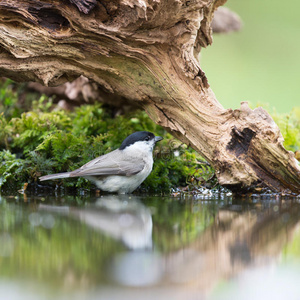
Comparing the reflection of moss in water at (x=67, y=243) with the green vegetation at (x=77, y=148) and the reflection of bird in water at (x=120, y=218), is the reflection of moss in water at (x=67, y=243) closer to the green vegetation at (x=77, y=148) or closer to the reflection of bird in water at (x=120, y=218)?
the reflection of bird in water at (x=120, y=218)

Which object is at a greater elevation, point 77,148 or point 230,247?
point 77,148

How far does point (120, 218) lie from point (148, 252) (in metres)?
1.01

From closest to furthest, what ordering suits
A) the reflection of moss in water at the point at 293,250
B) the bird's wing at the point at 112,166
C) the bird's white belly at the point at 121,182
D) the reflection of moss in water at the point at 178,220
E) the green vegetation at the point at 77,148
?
the reflection of moss in water at the point at 293,250
the reflection of moss in water at the point at 178,220
the bird's wing at the point at 112,166
the bird's white belly at the point at 121,182
the green vegetation at the point at 77,148

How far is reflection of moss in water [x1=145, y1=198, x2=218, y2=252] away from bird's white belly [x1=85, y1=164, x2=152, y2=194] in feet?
1.58

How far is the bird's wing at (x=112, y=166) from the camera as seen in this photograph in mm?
4754

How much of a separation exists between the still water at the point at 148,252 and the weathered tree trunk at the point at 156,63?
61 cm

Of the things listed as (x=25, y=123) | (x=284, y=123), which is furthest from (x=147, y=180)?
(x=284, y=123)

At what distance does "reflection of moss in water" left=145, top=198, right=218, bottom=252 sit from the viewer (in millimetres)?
2562

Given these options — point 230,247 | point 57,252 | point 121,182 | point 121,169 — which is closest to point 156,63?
point 121,169

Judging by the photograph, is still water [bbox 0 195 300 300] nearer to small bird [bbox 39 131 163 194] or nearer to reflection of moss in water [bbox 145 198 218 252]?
reflection of moss in water [bbox 145 198 218 252]

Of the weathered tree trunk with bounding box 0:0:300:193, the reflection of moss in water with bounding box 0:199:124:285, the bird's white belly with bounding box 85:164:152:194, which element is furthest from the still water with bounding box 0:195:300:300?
the bird's white belly with bounding box 85:164:152:194

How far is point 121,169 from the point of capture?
15.9ft

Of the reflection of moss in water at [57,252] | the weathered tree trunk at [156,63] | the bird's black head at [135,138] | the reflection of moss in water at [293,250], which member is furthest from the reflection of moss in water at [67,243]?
the bird's black head at [135,138]

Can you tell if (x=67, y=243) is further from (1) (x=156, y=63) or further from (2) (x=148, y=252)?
(1) (x=156, y=63)
